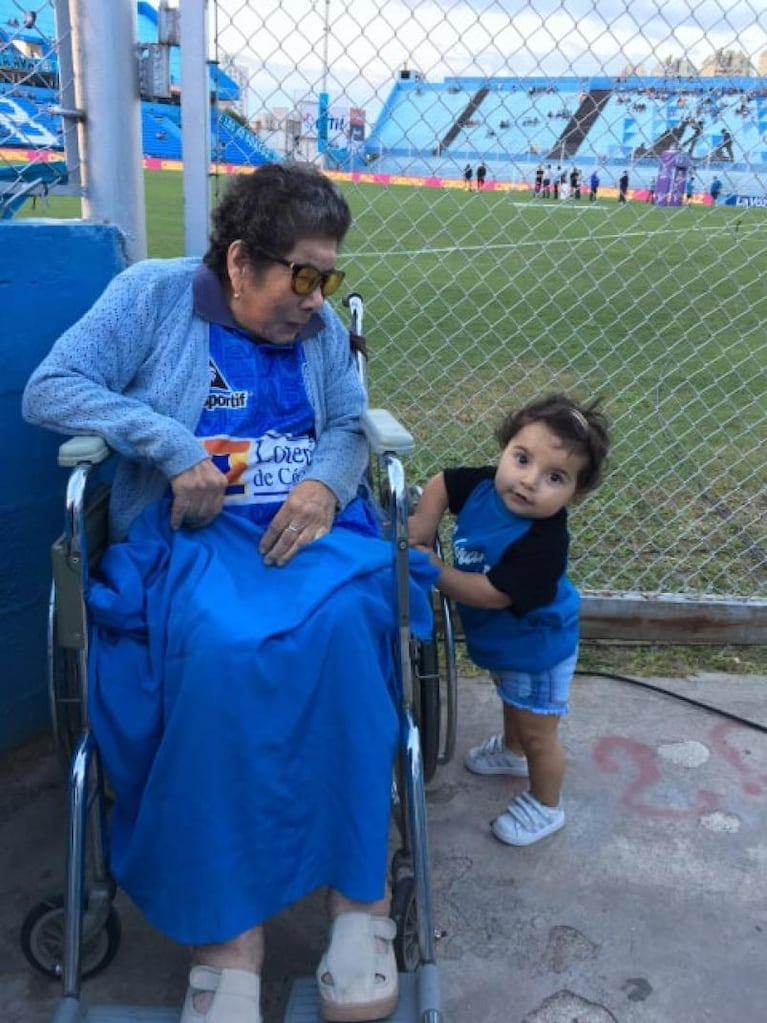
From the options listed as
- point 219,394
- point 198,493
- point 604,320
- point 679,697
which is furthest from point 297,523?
point 604,320

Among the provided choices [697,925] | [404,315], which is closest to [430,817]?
[697,925]

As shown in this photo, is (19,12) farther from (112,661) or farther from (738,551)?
(738,551)

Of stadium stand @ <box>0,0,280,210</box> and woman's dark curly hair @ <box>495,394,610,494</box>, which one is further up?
stadium stand @ <box>0,0,280,210</box>

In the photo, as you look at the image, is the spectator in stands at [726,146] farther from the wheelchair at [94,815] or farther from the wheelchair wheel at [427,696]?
the wheelchair wheel at [427,696]

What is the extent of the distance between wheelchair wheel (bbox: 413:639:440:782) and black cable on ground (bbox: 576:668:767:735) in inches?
39.0

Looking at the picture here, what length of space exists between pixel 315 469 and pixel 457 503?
397 millimetres

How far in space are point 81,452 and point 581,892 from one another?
1439mm

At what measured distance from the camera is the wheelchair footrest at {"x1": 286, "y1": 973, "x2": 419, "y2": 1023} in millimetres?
1562

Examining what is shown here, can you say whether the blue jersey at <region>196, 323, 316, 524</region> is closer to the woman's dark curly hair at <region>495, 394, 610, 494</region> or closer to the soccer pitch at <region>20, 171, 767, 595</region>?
the woman's dark curly hair at <region>495, 394, 610, 494</region>

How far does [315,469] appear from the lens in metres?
1.99

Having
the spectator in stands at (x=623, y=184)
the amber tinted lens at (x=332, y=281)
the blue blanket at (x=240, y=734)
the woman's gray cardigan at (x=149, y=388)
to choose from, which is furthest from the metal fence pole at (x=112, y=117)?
the spectator in stands at (x=623, y=184)

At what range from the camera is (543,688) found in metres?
2.13

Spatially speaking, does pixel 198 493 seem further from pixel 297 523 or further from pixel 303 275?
pixel 303 275

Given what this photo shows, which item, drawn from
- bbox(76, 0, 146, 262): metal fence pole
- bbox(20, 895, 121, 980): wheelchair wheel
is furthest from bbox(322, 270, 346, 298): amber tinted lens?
bbox(20, 895, 121, 980): wheelchair wheel
